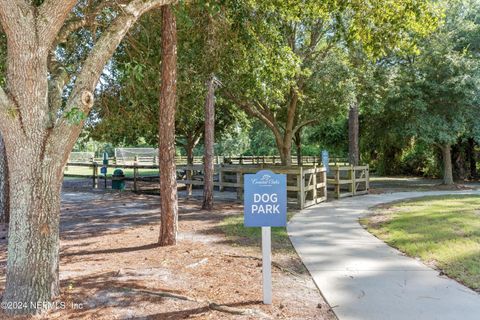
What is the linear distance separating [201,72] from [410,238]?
5516 mm

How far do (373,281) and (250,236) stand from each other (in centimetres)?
301

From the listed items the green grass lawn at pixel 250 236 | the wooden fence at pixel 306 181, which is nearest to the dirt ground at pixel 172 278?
the green grass lawn at pixel 250 236

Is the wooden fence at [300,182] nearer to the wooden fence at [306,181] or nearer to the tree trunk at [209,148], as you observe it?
the wooden fence at [306,181]

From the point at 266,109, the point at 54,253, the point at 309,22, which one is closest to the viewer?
the point at 54,253

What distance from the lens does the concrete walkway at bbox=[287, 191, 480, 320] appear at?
148 inches

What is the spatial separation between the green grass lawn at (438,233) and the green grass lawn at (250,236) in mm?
1748

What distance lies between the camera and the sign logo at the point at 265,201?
155 inches

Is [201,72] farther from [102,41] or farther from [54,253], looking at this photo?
[54,253]

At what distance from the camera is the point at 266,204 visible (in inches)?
156

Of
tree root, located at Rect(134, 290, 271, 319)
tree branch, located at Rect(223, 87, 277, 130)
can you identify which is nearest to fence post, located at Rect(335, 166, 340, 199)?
tree branch, located at Rect(223, 87, 277, 130)

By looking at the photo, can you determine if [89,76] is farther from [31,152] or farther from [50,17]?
[31,152]

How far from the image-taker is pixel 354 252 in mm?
6016

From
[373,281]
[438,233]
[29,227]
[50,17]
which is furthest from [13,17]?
[438,233]

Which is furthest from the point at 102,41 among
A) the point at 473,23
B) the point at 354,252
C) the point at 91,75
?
the point at 473,23
